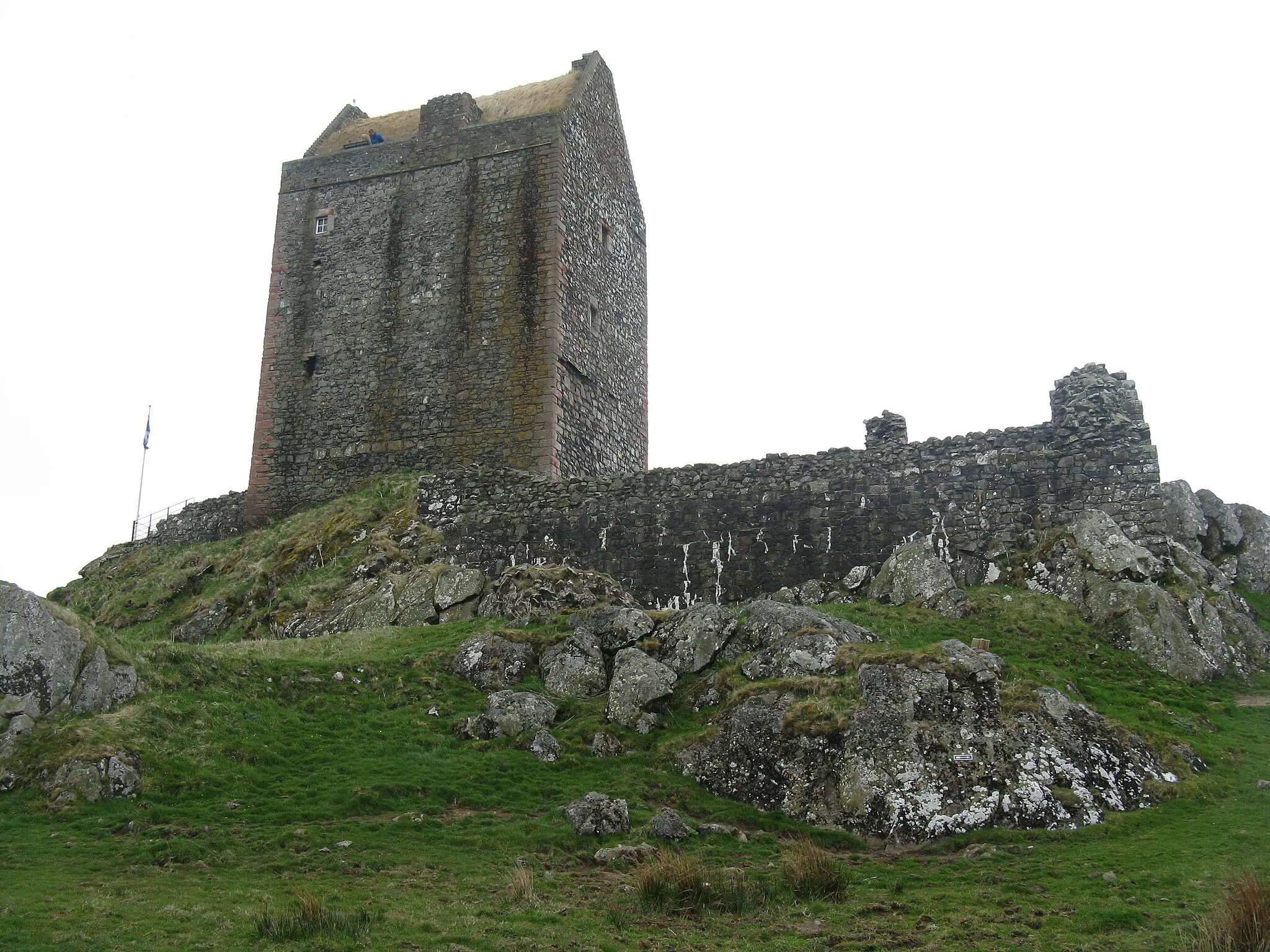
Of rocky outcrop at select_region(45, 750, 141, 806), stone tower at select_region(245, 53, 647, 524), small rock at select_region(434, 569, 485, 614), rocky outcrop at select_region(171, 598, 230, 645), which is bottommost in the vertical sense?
rocky outcrop at select_region(45, 750, 141, 806)

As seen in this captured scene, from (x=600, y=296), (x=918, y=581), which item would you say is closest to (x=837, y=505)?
(x=918, y=581)

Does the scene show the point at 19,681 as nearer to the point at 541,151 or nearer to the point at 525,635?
the point at 525,635

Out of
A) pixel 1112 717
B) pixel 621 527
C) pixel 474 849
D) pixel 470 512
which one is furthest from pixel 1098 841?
pixel 470 512

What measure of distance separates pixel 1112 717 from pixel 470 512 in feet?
52.3

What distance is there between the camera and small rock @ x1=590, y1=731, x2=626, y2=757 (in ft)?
59.8

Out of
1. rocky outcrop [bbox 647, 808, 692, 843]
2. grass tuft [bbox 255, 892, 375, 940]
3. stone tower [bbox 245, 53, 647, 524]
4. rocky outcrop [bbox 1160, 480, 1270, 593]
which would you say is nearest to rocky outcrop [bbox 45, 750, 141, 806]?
grass tuft [bbox 255, 892, 375, 940]

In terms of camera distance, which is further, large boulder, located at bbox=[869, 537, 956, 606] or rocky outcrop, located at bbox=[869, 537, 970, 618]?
large boulder, located at bbox=[869, 537, 956, 606]

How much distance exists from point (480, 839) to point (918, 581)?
1111 centimetres

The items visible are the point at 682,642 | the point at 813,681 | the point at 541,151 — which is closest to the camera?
the point at 813,681

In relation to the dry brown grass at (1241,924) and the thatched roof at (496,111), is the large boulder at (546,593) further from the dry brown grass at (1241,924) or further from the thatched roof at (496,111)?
the thatched roof at (496,111)

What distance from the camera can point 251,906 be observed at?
12305 mm

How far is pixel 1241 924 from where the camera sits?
10.8m

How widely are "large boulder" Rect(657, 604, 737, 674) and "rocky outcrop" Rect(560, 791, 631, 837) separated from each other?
4.38 meters

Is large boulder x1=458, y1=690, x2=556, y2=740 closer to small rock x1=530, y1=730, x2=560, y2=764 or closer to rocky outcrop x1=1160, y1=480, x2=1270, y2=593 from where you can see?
small rock x1=530, y1=730, x2=560, y2=764
